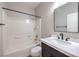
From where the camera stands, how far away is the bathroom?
6.94ft

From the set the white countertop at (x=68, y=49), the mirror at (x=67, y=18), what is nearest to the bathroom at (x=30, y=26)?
the mirror at (x=67, y=18)

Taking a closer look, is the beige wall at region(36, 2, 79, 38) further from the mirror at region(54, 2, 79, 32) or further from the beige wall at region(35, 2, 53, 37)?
the mirror at region(54, 2, 79, 32)

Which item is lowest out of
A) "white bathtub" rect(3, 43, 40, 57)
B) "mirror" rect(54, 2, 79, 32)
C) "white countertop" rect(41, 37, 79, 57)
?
"white bathtub" rect(3, 43, 40, 57)

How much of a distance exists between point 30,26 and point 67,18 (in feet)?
5.36

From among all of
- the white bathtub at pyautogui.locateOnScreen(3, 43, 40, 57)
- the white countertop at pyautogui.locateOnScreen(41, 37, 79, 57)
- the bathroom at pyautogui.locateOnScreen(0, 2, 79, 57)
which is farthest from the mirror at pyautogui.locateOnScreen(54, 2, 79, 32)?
the white bathtub at pyautogui.locateOnScreen(3, 43, 40, 57)

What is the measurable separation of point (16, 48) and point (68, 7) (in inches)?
83.4

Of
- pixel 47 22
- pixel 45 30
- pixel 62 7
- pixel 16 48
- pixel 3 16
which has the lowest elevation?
pixel 16 48

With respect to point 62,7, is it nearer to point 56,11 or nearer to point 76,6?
point 56,11

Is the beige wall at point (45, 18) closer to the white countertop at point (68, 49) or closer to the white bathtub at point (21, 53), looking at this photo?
the white bathtub at point (21, 53)

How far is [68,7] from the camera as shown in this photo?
1.83m

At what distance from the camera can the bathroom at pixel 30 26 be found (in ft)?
6.94

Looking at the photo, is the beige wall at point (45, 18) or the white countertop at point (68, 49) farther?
the beige wall at point (45, 18)

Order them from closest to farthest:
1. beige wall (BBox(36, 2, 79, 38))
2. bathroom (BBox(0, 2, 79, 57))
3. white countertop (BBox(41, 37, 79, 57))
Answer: white countertop (BBox(41, 37, 79, 57))
bathroom (BBox(0, 2, 79, 57))
beige wall (BBox(36, 2, 79, 38))

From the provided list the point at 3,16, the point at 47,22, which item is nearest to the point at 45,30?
the point at 47,22
